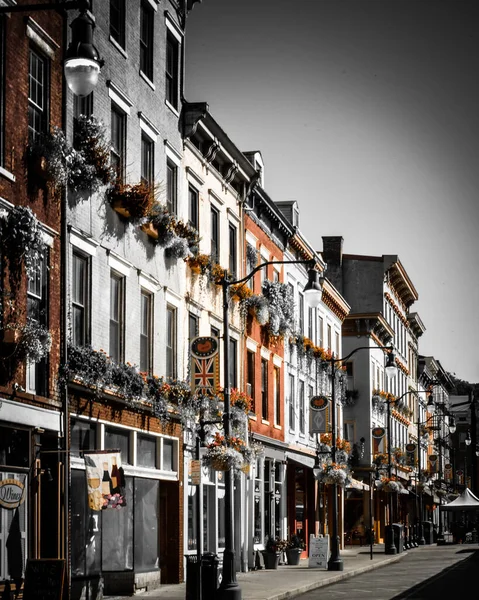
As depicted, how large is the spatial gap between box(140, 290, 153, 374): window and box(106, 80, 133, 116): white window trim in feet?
14.7

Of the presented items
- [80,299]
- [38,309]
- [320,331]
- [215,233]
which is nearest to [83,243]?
[80,299]

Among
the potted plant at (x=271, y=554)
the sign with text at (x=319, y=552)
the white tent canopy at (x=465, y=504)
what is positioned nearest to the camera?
the sign with text at (x=319, y=552)

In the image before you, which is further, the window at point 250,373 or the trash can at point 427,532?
the trash can at point 427,532

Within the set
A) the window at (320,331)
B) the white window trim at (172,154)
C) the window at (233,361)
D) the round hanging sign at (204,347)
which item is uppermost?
the white window trim at (172,154)

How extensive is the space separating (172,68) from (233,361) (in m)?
10.2

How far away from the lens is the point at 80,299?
23.9 metres

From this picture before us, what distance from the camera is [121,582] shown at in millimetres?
26203

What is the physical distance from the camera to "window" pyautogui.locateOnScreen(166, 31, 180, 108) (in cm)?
3169

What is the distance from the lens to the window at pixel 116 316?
26016 millimetres

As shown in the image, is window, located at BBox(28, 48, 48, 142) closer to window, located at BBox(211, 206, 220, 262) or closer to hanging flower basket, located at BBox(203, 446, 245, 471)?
hanging flower basket, located at BBox(203, 446, 245, 471)

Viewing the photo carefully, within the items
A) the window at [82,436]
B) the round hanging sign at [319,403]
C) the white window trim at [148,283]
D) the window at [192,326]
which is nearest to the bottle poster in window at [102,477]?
the window at [82,436]

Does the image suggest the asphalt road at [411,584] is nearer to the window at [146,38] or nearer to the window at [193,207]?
the window at [193,207]

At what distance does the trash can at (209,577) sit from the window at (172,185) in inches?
442

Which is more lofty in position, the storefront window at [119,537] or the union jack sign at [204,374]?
the union jack sign at [204,374]
